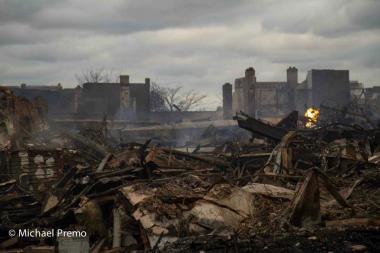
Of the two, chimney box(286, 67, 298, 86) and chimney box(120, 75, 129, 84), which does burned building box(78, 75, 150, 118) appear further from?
chimney box(286, 67, 298, 86)

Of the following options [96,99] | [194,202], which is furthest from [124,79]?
[194,202]

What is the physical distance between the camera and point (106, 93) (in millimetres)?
47219

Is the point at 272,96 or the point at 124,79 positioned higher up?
the point at 124,79

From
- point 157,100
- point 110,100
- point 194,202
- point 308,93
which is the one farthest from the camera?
point 157,100

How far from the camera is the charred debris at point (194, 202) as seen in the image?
19.2 ft

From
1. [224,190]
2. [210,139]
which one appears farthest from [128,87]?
[224,190]

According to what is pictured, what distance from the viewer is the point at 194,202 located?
739 centimetres

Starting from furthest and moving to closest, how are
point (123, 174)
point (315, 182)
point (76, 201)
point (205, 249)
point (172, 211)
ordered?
point (123, 174) < point (76, 201) < point (172, 211) < point (315, 182) < point (205, 249)

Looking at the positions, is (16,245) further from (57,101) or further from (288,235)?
(57,101)

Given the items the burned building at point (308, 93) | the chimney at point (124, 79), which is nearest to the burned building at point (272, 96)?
the burned building at point (308, 93)

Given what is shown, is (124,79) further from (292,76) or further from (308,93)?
(308,93)

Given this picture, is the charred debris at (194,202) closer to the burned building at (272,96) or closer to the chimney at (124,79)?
the burned building at (272,96)

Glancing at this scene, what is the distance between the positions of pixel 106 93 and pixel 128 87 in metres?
2.56

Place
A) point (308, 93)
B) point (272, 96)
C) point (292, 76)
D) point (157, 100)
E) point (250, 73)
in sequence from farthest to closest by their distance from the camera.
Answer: point (157, 100) → point (272, 96) → point (292, 76) → point (308, 93) → point (250, 73)
